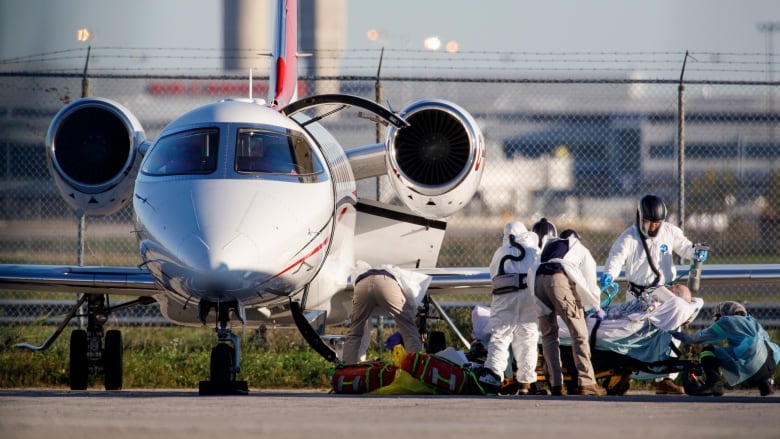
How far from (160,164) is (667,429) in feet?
18.7

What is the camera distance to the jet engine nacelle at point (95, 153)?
13359mm

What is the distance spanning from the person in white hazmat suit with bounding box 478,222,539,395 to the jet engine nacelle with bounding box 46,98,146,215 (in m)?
4.18

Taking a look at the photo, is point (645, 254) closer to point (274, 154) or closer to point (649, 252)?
point (649, 252)

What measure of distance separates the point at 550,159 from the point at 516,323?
37.0 metres

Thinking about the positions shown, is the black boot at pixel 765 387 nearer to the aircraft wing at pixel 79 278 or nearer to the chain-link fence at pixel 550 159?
the chain-link fence at pixel 550 159

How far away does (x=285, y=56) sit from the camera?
585 inches

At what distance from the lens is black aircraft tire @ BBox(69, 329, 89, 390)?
45.3 ft

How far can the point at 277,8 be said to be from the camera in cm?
1508

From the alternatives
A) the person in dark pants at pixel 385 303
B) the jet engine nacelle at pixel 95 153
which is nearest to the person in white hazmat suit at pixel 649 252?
the person in dark pants at pixel 385 303

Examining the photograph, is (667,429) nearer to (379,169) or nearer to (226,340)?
(226,340)

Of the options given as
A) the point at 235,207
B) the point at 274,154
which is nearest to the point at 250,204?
the point at 235,207

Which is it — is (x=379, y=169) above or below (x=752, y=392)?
above

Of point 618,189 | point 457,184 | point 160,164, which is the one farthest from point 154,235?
point 618,189

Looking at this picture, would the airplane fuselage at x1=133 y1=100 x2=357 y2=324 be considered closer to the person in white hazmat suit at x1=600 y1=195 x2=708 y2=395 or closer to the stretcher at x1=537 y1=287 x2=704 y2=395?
the stretcher at x1=537 y1=287 x2=704 y2=395
